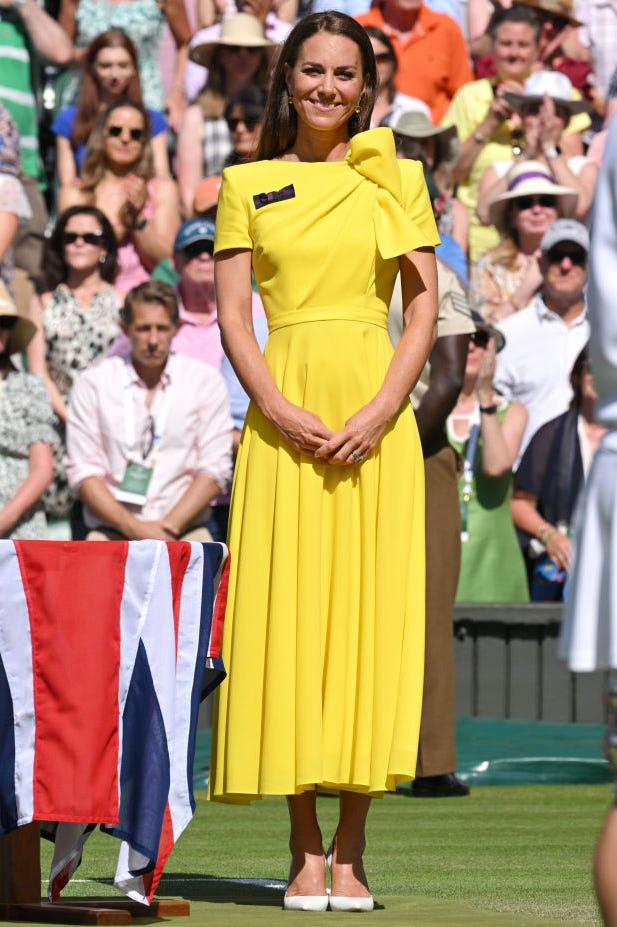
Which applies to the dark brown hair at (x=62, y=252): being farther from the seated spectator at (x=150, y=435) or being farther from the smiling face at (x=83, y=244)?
the seated spectator at (x=150, y=435)

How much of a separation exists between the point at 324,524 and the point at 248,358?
0.52 meters

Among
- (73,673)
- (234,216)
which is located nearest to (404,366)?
(234,216)

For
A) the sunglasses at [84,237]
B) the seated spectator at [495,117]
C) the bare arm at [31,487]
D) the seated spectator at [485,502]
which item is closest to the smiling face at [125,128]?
the sunglasses at [84,237]

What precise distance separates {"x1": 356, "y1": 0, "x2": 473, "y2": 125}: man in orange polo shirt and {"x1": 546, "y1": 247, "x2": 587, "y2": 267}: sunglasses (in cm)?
248

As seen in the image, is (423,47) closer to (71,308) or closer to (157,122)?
(157,122)

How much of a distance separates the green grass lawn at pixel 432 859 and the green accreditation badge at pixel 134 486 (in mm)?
1905

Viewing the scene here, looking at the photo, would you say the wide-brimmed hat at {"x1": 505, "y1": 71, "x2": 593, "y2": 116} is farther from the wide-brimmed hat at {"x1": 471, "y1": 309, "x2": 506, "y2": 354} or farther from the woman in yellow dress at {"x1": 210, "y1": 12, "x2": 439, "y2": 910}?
the woman in yellow dress at {"x1": 210, "y1": 12, "x2": 439, "y2": 910}

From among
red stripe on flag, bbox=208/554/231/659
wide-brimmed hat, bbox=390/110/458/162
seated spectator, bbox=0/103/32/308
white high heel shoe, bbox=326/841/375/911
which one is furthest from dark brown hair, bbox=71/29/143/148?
white high heel shoe, bbox=326/841/375/911

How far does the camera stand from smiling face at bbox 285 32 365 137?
587 centimetres

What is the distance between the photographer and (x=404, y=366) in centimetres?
571

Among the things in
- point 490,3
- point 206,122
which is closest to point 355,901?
point 206,122

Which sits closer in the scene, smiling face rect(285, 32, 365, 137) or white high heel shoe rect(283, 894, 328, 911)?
white high heel shoe rect(283, 894, 328, 911)

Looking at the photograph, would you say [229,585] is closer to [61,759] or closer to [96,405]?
[61,759]

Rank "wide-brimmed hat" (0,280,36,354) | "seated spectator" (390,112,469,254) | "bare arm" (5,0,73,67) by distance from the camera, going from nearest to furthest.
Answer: "wide-brimmed hat" (0,280,36,354) < "seated spectator" (390,112,469,254) < "bare arm" (5,0,73,67)
